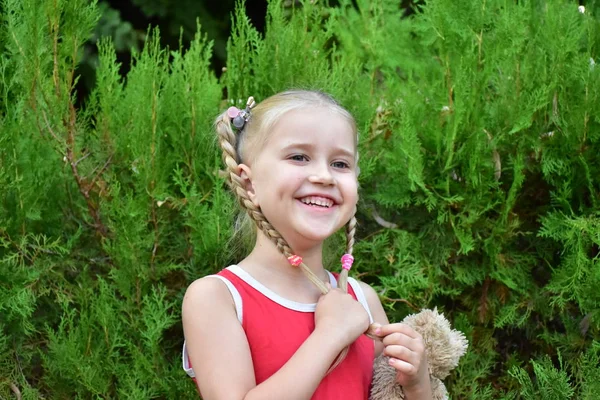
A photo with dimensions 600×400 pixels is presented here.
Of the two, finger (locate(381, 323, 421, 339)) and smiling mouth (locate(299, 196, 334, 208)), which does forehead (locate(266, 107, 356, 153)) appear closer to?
smiling mouth (locate(299, 196, 334, 208))

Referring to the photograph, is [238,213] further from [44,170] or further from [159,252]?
Answer: [44,170]

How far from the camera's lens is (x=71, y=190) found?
294cm

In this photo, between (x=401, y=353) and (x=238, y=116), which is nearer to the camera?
(x=401, y=353)

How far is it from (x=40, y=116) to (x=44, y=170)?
21 centimetres

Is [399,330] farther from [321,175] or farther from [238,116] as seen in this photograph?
[238,116]

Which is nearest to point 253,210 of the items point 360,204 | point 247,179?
point 247,179

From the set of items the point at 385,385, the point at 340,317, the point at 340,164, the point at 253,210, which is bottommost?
the point at 385,385

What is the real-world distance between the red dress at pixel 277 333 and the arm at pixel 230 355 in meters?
0.04

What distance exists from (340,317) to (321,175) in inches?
15.5

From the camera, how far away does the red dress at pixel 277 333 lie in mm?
2012

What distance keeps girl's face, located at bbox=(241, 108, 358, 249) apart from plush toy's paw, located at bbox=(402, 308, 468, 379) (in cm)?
40

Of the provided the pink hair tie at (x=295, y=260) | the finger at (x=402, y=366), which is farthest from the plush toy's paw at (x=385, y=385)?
the pink hair tie at (x=295, y=260)

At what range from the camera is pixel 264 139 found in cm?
215

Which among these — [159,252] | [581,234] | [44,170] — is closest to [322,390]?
[159,252]
